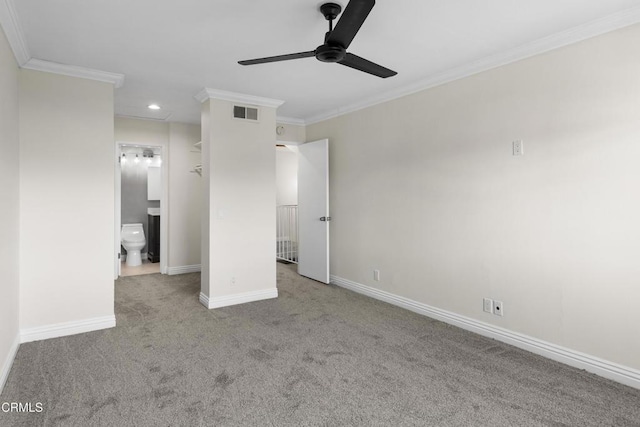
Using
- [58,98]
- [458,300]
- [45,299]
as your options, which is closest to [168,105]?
[58,98]

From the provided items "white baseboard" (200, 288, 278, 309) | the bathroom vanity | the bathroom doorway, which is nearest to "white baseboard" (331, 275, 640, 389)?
"white baseboard" (200, 288, 278, 309)

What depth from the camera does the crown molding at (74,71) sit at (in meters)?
3.09

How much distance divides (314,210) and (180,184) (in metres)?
2.22

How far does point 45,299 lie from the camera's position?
3.18m

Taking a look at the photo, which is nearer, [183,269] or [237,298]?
[237,298]

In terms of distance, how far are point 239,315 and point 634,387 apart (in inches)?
128

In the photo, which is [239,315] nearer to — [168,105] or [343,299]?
[343,299]

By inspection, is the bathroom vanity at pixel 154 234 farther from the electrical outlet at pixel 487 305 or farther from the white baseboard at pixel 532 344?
the electrical outlet at pixel 487 305

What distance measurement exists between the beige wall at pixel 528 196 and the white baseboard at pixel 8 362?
344 cm

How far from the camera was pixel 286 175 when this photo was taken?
7922 mm

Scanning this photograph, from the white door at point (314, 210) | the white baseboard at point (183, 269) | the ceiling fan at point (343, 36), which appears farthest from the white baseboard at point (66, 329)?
the ceiling fan at point (343, 36)

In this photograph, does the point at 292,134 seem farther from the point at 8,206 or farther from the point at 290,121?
the point at 8,206

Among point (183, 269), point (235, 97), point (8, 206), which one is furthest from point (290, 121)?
point (8, 206)

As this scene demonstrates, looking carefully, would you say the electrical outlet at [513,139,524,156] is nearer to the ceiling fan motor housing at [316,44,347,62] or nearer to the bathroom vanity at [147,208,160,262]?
the ceiling fan motor housing at [316,44,347,62]
